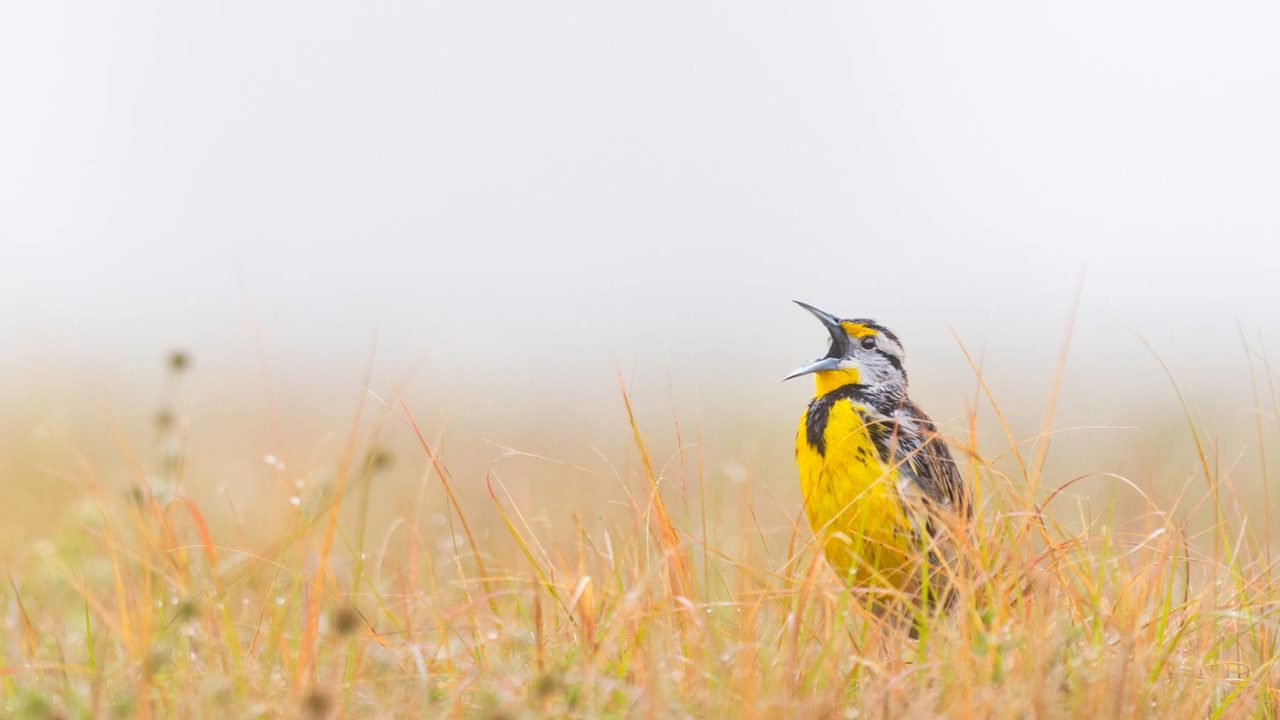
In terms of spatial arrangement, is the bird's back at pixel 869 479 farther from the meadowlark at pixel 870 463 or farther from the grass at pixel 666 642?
the grass at pixel 666 642

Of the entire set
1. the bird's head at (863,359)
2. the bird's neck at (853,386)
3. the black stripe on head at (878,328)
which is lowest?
the bird's neck at (853,386)

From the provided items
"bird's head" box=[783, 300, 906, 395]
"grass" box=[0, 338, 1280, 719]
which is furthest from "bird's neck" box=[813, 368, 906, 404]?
"grass" box=[0, 338, 1280, 719]

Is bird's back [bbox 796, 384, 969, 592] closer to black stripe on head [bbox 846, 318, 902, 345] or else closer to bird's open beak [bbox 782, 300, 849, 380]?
bird's open beak [bbox 782, 300, 849, 380]

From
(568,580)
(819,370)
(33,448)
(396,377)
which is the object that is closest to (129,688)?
(568,580)

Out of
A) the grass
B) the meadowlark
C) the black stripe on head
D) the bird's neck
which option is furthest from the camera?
the black stripe on head

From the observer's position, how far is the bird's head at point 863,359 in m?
4.74

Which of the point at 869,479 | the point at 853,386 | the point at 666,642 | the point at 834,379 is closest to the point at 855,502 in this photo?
the point at 869,479

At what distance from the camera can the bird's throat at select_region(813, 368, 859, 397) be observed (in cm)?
475

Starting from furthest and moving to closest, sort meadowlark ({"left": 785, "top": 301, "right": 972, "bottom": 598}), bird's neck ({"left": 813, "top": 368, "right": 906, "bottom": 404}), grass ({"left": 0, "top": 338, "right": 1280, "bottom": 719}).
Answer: bird's neck ({"left": 813, "top": 368, "right": 906, "bottom": 404}), meadowlark ({"left": 785, "top": 301, "right": 972, "bottom": 598}), grass ({"left": 0, "top": 338, "right": 1280, "bottom": 719})

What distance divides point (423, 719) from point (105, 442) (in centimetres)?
765

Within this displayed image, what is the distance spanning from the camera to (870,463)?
424 cm

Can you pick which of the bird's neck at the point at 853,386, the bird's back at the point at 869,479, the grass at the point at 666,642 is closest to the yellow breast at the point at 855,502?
the bird's back at the point at 869,479

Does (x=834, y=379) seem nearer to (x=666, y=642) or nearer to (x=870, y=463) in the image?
(x=870, y=463)

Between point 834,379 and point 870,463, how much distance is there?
0.63 m
